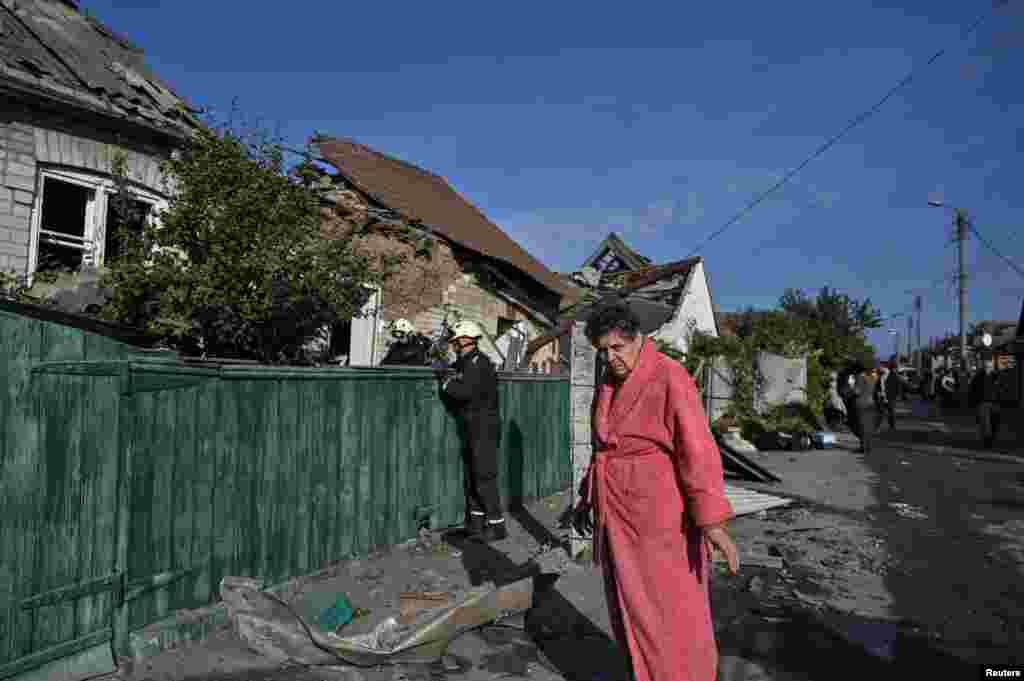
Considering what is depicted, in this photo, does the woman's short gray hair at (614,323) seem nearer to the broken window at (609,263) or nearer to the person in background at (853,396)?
the person in background at (853,396)

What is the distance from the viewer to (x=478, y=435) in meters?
6.63

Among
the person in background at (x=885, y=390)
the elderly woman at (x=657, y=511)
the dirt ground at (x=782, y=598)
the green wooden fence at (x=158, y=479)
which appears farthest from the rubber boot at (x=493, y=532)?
the person in background at (x=885, y=390)

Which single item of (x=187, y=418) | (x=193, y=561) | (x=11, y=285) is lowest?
(x=193, y=561)

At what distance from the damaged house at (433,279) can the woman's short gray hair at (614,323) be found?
23.6 feet

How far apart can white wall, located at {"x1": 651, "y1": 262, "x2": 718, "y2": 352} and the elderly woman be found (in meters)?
16.3

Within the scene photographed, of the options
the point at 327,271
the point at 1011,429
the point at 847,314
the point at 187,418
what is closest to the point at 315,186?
the point at 327,271

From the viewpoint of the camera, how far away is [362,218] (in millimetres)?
11500

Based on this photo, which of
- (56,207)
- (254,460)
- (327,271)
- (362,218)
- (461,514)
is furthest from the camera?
(362,218)

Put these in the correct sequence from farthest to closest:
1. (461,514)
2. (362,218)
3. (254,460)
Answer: (362,218) → (461,514) → (254,460)

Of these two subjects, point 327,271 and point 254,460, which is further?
point 327,271

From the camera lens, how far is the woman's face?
133 inches

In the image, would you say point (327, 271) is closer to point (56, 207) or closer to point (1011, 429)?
point (56, 207)

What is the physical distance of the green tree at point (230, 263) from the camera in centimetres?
605

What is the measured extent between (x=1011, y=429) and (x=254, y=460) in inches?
1015
